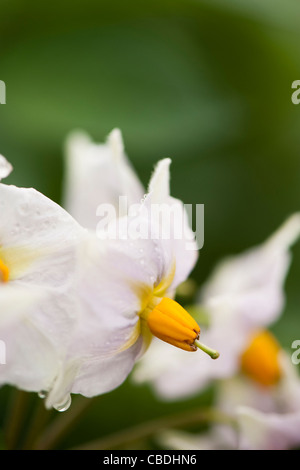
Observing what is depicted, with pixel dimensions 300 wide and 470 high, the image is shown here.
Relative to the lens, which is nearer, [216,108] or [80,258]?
[80,258]

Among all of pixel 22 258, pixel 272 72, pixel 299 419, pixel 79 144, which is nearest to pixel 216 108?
pixel 272 72

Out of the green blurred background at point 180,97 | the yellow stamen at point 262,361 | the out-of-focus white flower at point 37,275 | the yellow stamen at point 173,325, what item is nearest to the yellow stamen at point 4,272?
the out-of-focus white flower at point 37,275

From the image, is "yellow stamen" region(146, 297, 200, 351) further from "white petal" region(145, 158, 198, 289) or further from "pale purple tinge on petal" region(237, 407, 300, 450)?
"pale purple tinge on petal" region(237, 407, 300, 450)

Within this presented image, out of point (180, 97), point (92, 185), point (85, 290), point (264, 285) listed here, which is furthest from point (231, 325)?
point (180, 97)

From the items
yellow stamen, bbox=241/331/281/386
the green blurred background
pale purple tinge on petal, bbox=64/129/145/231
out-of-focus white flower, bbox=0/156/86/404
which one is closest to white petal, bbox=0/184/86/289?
out-of-focus white flower, bbox=0/156/86/404

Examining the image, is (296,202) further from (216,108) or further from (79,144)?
(79,144)

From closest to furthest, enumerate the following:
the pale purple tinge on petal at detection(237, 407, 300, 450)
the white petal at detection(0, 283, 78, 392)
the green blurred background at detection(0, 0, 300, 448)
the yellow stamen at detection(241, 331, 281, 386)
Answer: the white petal at detection(0, 283, 78, 392), the pale purple tinge on petal at detection(237, 407, 300, 450), the yellow stamen at detection(241, 331, 281, 386), the green blurred background at detection(0, 0, 300, 448)
